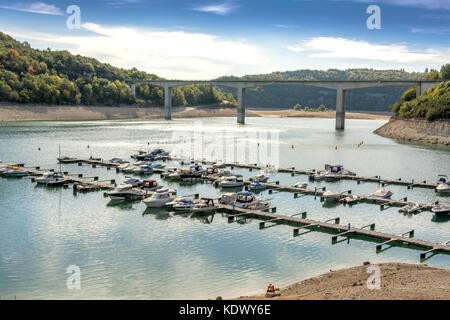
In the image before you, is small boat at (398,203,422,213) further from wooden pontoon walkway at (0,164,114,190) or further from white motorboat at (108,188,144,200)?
wooden pontoon walkway at (0,164,114,190)

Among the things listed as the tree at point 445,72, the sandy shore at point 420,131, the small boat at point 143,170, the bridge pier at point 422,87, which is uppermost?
the tree at point 445,72

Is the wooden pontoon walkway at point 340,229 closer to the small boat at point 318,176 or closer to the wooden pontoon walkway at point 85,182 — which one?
the wooden pontoon walkway at point 85,182

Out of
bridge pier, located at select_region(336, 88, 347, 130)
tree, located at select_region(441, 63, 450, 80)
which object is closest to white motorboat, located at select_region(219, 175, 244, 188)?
bridge pier, located at select_region(336, 88, 347, 130)

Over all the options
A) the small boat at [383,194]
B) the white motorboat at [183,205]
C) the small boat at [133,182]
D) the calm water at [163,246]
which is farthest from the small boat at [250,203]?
the small boat at [133,182]

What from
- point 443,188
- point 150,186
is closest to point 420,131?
point 443,188
